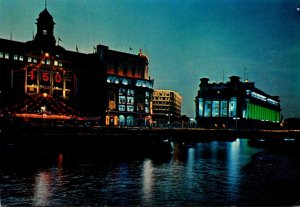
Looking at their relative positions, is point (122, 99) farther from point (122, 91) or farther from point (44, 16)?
point (44, 16)

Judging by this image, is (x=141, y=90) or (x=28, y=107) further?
(x=141, y=90)

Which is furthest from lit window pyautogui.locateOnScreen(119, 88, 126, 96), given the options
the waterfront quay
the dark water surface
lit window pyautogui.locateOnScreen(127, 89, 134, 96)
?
the dark water surface

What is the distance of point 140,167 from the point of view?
4391 centimetres

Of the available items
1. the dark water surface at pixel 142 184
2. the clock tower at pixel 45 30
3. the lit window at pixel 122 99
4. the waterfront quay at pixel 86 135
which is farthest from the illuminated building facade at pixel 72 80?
the dark water surface at pixel 142 184

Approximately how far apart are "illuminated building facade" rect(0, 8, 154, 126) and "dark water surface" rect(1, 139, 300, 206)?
4853cm

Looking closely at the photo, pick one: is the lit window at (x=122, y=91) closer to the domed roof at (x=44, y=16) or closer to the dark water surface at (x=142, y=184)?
the domed roof at (x=44, y=16)

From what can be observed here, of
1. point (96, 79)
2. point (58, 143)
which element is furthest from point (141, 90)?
point (58, 143)

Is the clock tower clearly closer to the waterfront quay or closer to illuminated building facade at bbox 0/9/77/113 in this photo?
illuminated building facade at bbox 0/9/77/113

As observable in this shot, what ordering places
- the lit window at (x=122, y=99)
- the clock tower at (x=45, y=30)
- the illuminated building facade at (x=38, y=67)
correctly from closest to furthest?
the illuminated building facade at (x=38, y=67), the clock tower at (x=45, y=30), the lit window at (x=122, y=99)

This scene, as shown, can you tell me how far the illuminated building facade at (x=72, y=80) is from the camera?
9825 centimetres

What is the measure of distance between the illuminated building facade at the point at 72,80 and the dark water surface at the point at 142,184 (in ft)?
159

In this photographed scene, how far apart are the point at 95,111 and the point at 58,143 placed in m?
56.4

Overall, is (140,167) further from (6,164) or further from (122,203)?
(122,203)

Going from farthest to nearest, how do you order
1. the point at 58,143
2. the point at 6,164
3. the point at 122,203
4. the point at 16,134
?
the point at 58,143, the point at 16,134, the point at 6,164, the point at 122,203
